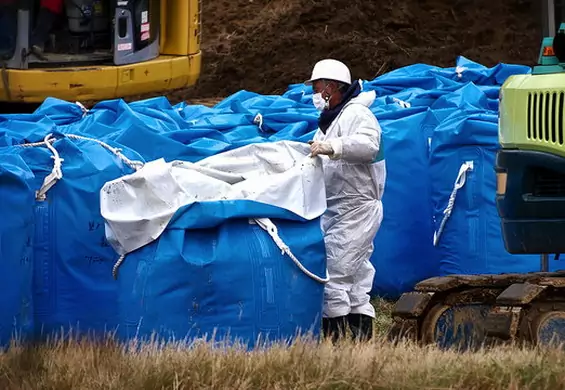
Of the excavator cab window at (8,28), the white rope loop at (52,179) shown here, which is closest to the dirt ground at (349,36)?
the excavator cab window at (8,28)

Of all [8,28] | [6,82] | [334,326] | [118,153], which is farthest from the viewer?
[8,28]

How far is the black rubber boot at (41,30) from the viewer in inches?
459

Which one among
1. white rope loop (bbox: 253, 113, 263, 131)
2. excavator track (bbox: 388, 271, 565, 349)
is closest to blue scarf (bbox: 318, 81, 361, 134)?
excavator track (bbox: 388, 271, 565, 349)

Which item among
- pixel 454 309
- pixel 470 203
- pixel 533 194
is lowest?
pixel 454 309

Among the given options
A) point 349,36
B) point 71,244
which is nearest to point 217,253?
point 71,244

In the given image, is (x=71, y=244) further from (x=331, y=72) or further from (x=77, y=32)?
Result: (x=77, y=32)

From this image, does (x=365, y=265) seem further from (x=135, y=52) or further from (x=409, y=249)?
(x=135, y=52)

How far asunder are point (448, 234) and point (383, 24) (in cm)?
996

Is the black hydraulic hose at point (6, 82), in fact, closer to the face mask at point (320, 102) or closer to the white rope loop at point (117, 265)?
the face mask at point (320, 102)

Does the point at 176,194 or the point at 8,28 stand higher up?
the point at 8,28

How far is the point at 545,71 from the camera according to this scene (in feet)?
21.9

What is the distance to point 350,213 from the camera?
26.1 ft

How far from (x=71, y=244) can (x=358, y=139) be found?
1643 mm

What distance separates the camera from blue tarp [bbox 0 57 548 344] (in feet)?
28.8
